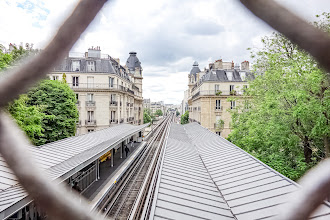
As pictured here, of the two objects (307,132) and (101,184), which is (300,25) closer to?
(307,132)

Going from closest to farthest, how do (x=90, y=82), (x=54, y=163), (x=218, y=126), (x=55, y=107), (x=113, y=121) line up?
(x=54, y=163) < (x=55, y=107) < (x=218, y=126) < (x=90, y=82) < (x=113, y=121)

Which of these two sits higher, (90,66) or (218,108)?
(90,66)

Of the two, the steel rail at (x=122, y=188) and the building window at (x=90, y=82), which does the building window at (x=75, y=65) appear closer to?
the building window at (x=90, y=82)

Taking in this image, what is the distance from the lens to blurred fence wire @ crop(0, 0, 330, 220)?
0.60m

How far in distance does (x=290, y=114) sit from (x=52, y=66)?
1609 centimetres

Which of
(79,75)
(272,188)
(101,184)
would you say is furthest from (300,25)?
(79,75)

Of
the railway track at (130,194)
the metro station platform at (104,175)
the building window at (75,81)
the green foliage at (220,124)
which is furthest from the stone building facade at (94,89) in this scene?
the green foliage at (220,124)

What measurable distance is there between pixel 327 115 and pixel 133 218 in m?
13.5

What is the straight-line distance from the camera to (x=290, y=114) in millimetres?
13922

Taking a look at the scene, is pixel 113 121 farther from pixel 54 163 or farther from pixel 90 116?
pixel 54 163

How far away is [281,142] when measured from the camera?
45.0ft

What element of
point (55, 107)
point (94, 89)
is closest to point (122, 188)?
point (55, 107)

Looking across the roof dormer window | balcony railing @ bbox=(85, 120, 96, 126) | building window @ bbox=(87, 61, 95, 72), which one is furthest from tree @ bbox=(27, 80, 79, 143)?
the roof dormer window

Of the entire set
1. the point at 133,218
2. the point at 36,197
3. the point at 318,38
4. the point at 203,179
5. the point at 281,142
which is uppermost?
the point at 318,38
